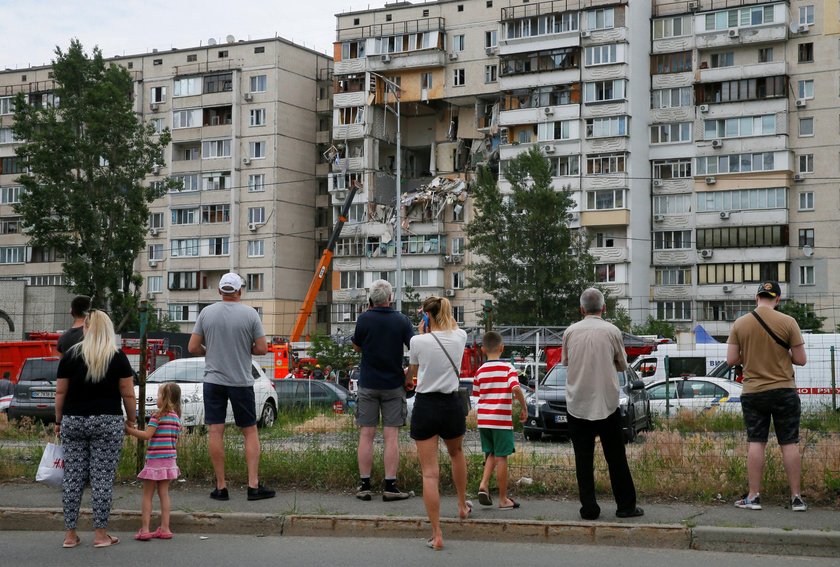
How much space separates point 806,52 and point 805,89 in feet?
7.70

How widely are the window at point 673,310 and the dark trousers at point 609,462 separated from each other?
6269cm

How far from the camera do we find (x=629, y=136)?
232 ft

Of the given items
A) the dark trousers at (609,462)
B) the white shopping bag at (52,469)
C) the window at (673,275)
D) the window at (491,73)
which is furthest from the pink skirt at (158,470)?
the window at (491,73)

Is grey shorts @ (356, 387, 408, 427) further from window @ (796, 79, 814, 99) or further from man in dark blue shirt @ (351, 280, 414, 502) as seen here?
window @ (796, 79, 814, 99)

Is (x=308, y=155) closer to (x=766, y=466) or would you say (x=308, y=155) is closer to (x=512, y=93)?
(x=512, y=93)

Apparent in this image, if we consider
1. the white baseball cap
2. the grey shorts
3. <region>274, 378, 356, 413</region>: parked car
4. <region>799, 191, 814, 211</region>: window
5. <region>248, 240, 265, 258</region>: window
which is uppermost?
<region>799, 191, 814, 211</region>: window

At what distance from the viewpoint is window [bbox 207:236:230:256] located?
273ft

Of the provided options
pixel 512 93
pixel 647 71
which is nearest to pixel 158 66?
pixel 512 93

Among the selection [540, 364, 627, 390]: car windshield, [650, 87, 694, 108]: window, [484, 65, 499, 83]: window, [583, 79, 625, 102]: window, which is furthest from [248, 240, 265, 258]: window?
[540, 364, 627, 390]: car windshield

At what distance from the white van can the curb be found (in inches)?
644

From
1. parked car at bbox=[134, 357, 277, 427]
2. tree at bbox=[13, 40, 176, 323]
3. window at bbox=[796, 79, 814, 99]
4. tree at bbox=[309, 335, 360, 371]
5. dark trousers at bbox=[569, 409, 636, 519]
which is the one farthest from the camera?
window at bbox=[796, 79, 814, 99]

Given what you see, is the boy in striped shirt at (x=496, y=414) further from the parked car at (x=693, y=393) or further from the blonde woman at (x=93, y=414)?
the parked car at (x=693, y=393)

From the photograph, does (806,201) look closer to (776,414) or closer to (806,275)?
(806,275)

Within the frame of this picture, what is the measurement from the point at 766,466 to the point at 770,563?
2323 mm
